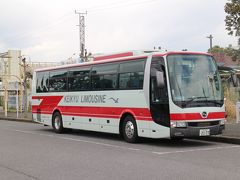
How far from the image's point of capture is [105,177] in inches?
350

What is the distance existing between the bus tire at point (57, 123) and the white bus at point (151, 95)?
1723mm

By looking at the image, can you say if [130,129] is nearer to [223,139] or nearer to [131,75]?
[131,75]

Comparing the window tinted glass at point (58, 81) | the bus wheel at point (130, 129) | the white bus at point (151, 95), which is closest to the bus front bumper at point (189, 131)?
the white bus at point (151, 95)

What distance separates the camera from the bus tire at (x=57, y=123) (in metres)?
20.2

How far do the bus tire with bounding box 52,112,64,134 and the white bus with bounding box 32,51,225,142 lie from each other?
5.65 ft

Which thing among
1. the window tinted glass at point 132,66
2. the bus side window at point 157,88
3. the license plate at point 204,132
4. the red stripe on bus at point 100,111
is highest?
the window tinted glass at point 132,66

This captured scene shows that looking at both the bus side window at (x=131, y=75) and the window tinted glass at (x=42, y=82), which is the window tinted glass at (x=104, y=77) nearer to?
the bus side window at (x=131, y=75)

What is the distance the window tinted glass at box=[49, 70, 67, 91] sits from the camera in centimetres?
1986

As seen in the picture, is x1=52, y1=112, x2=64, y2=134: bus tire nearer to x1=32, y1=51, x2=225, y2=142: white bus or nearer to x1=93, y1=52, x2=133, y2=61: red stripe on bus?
x1=32, y1=51, x2=225, y2=142: white bus

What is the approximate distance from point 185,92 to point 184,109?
21.4 inches

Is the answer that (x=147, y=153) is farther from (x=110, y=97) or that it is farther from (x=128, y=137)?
(x=110, y=97)

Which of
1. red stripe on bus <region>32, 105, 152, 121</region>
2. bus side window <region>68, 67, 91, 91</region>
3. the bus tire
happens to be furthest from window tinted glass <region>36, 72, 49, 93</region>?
bus side window <region>68, 67, 91, 91</region>

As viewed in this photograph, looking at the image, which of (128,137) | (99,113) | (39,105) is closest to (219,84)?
(128,137)

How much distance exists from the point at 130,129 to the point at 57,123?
6.18m
